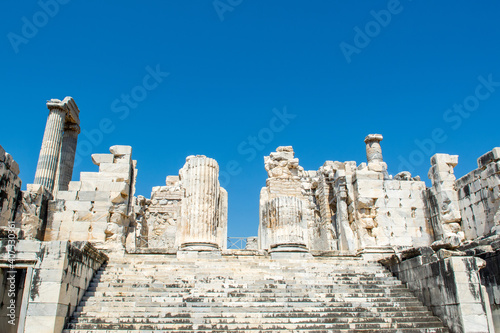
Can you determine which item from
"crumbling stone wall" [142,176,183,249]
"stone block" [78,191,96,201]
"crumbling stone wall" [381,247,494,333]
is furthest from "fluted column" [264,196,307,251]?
"crumbling stone wall" [142,176,183,249]

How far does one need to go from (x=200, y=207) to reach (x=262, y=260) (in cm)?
296

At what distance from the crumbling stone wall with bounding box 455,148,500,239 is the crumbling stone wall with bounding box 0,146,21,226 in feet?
47.4

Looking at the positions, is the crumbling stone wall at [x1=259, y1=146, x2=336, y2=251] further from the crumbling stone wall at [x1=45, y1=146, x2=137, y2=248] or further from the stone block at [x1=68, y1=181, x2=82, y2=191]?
the stone block at [x1=68, y1=181, x2=82, y2=191]

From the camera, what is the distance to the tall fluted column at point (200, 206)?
12.7m

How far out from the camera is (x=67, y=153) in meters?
24.0

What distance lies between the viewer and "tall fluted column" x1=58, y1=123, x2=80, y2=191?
22.9m

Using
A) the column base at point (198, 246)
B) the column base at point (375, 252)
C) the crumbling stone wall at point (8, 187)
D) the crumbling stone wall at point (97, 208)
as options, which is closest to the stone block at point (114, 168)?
the crumbling stone wall at point (97, 208)

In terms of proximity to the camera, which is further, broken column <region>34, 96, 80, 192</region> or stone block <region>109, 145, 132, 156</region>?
broken column <region>34, 96, 80, 192</region>

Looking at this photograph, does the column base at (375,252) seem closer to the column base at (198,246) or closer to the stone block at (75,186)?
the column base at (198,246)

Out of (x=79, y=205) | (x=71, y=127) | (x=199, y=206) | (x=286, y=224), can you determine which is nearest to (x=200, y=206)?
(x=199, y=206)

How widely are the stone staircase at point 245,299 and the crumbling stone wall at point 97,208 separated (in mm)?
2207

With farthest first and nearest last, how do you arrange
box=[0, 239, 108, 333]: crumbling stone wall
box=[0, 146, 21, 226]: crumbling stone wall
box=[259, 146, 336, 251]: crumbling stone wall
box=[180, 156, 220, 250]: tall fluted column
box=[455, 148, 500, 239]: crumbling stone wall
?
box=[259, 146, 336, 251]: crumbling stone wall → box=[180, 156, 220, 250]: tall fluted column → box=[455, 148, 500, 239]: crumbling stone wall → box=[0, 146, 21, 226]: crumbling stone wall → box=[0, 239, 108, 333]: crumbling stone wall

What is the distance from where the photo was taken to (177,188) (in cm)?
2414

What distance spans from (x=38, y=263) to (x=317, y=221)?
16080 mm
